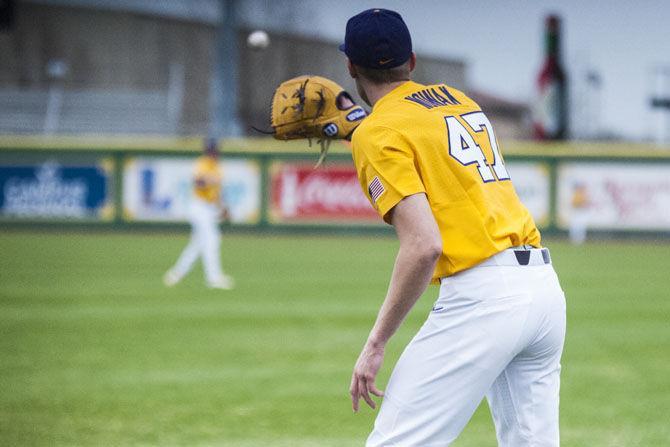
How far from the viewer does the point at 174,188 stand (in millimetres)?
30359

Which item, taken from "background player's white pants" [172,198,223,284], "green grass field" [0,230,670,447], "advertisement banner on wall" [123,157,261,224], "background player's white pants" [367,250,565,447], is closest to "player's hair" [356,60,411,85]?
"background player's white pants" [367,250,565,447]

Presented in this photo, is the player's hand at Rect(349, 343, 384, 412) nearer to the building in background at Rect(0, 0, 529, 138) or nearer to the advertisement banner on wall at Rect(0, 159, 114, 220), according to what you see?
the advertisement banner on wall at Rect(0, 159, 114, 220)

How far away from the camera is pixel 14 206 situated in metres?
30.1

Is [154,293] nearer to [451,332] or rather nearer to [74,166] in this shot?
[451,332]

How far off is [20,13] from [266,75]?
42.9ft

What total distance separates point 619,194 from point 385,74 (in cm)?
2817

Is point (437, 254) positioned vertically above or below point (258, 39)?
below

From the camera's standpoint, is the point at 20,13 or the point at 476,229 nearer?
the point at 476,229

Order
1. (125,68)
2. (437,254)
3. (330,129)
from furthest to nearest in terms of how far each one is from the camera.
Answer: (125,68) < (330,129) < (437,254)

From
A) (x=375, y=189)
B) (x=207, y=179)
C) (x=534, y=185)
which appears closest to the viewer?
(x=375, y=189)

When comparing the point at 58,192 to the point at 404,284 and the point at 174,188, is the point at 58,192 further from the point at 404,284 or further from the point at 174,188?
the point at 404,284

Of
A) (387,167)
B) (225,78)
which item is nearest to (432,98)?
(387,167)

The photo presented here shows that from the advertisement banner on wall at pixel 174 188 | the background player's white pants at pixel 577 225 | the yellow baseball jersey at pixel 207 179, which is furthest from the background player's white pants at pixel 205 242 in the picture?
the background player's white pants at pixel 577 225

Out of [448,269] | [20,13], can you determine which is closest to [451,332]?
[448,269]
